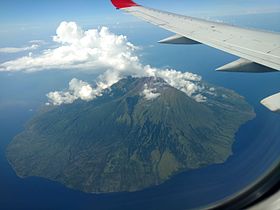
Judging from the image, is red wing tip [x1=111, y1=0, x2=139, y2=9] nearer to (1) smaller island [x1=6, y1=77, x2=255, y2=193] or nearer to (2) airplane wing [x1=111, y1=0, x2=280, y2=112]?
(2) airplane wing [x1=111, y1=0, x2=280, y2=112]

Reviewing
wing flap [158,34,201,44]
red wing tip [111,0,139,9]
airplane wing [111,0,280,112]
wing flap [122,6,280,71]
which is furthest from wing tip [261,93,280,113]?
red wing tip [111,0,139,9]

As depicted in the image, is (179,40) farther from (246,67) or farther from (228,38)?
(246,67)

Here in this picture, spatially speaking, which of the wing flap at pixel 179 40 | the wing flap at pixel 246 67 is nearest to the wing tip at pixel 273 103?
the wing flap at pixel 246 67

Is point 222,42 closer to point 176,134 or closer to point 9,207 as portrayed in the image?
point 9,207

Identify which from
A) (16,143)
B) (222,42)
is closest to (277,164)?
(222,42)

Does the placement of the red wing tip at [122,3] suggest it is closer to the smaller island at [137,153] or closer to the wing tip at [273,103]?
the wing tip at [273,103]

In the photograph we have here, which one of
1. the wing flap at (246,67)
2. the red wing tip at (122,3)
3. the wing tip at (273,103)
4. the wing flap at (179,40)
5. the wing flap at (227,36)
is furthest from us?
the red wing tip at (122,3)

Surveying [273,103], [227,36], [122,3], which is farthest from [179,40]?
[273,103]

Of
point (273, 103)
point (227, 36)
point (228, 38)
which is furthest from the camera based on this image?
point (227, 36)

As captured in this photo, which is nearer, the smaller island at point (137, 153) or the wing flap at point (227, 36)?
the wing flap at point (227, 36)
